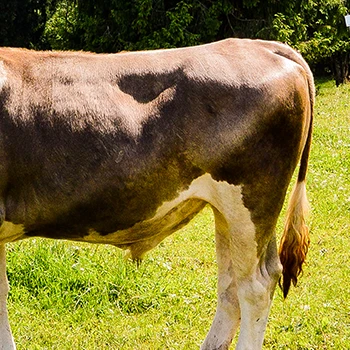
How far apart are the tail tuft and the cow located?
0.44m

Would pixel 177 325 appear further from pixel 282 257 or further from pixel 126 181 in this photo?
pixel 126 181

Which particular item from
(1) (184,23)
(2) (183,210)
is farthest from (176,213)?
(1) (184,23)

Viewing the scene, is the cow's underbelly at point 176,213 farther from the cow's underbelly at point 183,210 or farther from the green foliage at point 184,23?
the green foliage at point 184,23

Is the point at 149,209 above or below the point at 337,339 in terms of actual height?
above

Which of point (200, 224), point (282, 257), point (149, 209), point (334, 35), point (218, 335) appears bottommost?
point (334, 35)

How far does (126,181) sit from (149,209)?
0.69 feet

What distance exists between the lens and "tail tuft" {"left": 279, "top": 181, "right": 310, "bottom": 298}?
14.7 feet

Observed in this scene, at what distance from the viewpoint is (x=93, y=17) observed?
18.3 meters

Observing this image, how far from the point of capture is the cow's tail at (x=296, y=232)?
14.6ft

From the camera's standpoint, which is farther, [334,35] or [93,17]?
[334,35]

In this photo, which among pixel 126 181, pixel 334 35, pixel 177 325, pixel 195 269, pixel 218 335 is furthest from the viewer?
pixel 334 35

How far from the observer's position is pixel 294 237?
4535 mm

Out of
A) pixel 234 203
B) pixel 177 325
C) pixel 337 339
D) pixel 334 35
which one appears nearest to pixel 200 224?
pixel 177 325

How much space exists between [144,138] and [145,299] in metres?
1.97
